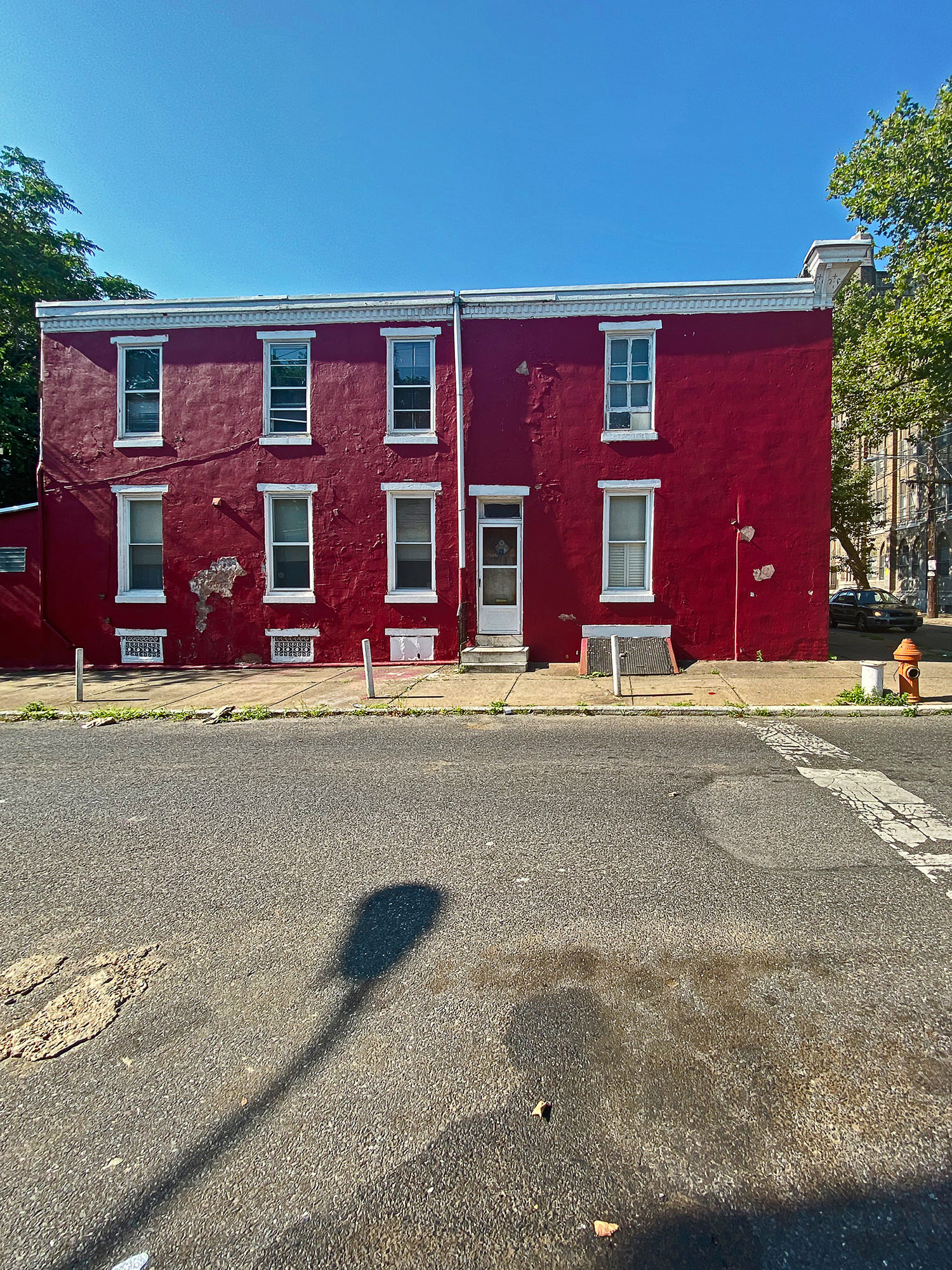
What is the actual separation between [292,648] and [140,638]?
3362 millimetres

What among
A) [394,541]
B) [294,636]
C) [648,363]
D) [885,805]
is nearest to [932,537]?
[648,363]

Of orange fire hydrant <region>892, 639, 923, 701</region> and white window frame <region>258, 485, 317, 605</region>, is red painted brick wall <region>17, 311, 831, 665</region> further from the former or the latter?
orange fire hydrant <region>892, 639, 923, 701</region>

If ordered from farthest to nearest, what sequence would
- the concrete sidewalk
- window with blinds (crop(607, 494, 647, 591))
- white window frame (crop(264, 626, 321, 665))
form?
1. white window frame (crop(264, 626, 321, 665))
2. window with blinds (crop(607, 494, 647, 591))
3. the concrete sidewalk

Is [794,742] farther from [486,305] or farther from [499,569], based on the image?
[486,305]

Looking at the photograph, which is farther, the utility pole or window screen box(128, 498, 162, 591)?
the utility pole

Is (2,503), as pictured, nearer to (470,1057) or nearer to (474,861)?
(474,861)

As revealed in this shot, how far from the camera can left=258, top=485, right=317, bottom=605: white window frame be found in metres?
13.8

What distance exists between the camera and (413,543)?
1382cm

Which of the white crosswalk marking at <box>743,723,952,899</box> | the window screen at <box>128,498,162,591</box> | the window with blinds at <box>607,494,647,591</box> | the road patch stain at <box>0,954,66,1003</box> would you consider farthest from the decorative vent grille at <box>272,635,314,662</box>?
the road patch stain at <box>0,954,66,1003</box>

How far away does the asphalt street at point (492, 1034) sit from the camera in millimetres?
1837

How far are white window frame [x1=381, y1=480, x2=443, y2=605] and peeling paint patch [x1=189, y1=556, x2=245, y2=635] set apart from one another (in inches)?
125

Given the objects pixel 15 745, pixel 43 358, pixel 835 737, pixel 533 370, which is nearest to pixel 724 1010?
pixel 835 737

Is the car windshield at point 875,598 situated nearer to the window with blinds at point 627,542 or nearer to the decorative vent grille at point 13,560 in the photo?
the window with blinds at point 627,542

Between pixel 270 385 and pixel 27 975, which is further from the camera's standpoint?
pixel 270 385
